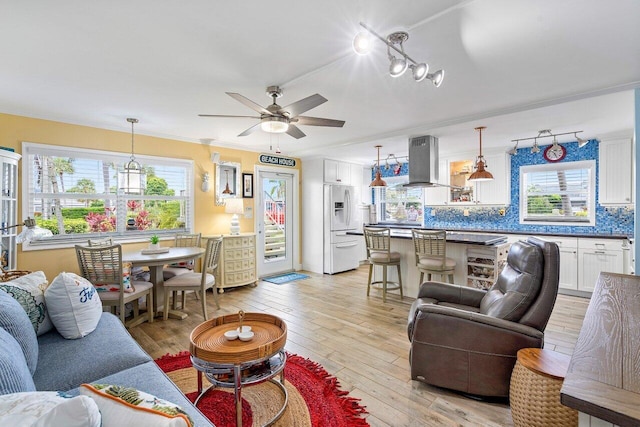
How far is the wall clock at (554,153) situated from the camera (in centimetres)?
496

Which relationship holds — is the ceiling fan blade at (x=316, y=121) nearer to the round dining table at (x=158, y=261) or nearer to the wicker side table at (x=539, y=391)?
the round dining table at (x=158, y=261)

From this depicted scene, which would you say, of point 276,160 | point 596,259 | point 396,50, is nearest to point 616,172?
point 596,259

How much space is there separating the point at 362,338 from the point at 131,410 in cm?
253

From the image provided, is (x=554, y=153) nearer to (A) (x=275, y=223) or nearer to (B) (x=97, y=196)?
(A) (x=275, y=223)

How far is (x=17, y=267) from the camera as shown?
3.40 metres

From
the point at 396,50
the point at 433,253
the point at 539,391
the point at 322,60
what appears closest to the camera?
the point at 539,391

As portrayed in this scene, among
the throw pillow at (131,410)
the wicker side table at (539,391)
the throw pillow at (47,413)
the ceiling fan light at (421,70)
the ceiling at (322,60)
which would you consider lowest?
the wicker side table at (539,391)

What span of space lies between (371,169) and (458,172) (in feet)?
7.03

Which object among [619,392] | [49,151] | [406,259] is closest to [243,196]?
[49,151]

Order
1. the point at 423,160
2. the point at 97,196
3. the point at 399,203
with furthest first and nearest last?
the point at 399,203
the point at 423,160
the point at 97,196

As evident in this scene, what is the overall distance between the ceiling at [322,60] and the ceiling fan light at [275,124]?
0.35 meters

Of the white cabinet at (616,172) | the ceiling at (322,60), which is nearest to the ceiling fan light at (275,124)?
the ceiling at (322,60)

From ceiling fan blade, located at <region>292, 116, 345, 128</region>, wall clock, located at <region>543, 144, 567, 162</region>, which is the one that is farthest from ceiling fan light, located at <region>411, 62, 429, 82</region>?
wall clock, located at <region>543, 144, 567, 162</region>

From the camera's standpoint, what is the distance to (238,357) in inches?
66.3
